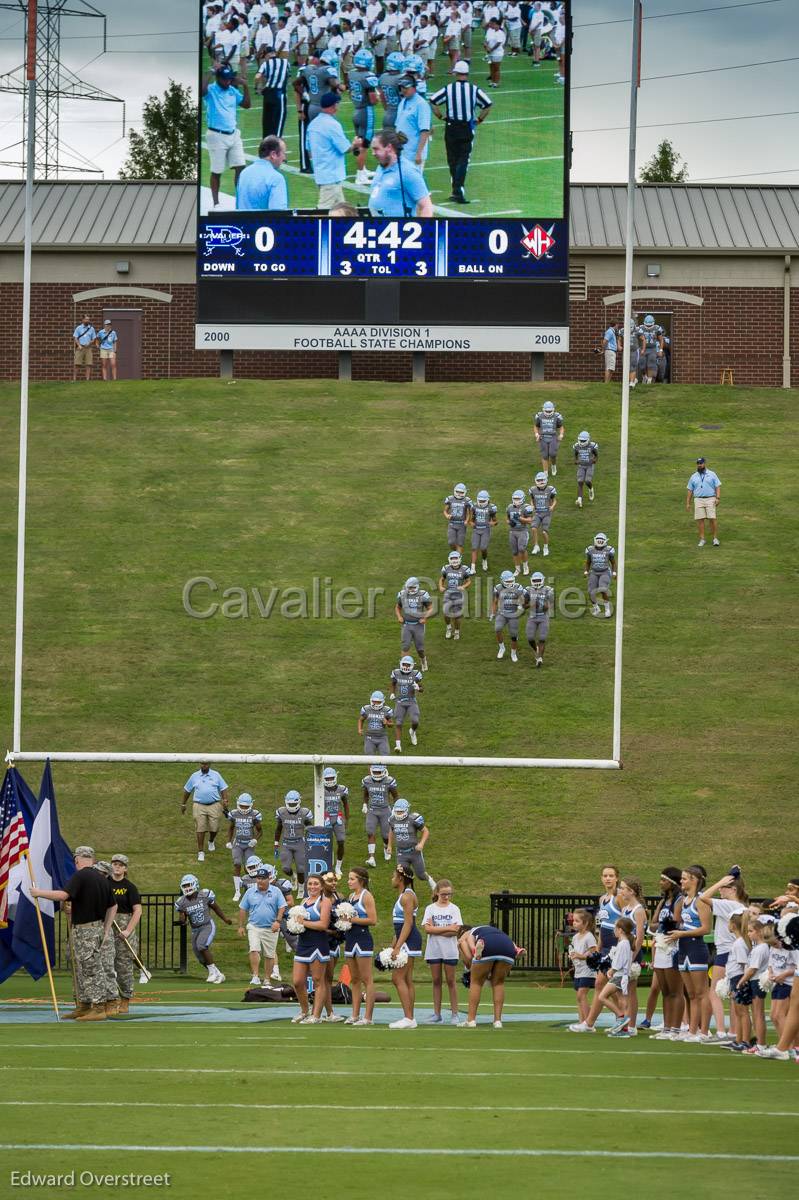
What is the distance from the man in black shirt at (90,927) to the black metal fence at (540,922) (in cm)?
518

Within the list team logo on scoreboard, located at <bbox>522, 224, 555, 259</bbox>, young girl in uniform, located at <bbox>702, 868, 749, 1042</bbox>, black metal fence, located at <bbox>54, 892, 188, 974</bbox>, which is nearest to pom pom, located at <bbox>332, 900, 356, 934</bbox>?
young girl in uniform, located at <bbox>702, 868, 749, 1042</bbox>

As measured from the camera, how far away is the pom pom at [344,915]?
44.0ft

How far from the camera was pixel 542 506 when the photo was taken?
92.2ft

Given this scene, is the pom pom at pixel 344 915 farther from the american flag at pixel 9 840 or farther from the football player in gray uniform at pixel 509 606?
the football player in gray uniform at pixel 509 606

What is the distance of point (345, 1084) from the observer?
10078 mm

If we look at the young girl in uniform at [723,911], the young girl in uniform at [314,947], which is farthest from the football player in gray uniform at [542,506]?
the young girl in uniform at [723,911]

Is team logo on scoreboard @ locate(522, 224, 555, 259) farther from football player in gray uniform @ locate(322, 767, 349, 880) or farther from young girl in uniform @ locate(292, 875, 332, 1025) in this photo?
young girl in uniform @ locate(292, 875, 332, 1025)

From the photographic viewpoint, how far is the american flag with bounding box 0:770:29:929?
586 inches

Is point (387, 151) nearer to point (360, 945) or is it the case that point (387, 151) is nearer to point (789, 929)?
point (360, 945)

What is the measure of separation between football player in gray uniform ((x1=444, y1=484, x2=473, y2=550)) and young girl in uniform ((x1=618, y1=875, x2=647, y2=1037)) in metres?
15.0

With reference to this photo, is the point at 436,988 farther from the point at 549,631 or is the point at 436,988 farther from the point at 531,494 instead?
the point at 531,494

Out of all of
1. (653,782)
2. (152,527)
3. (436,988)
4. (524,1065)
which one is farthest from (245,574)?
(524,1065)

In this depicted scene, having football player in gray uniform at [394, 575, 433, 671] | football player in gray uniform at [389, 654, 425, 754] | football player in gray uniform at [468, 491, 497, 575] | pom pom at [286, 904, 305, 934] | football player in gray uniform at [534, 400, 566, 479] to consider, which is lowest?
pom pom at [286, 904, 305, 934]

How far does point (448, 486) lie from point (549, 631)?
17.8 feet
